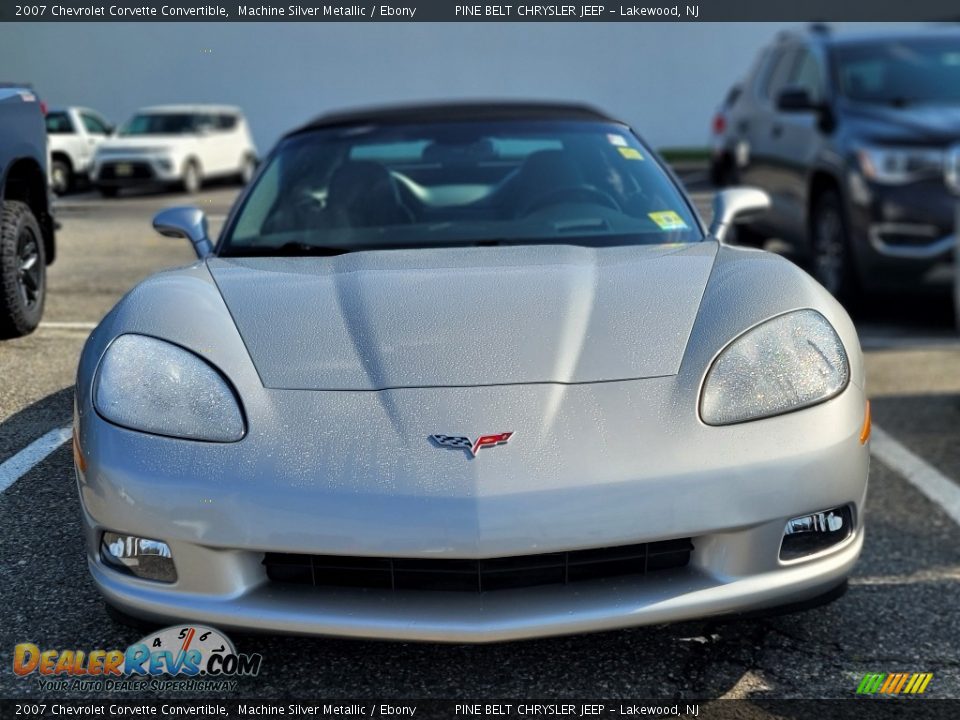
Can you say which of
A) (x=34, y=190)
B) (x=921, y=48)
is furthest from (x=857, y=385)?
(x=921, y=48)

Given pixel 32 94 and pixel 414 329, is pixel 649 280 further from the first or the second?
pixel 32 94

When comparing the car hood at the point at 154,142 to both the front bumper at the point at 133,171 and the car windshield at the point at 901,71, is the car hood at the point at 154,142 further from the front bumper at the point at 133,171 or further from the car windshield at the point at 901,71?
the car windshield at the point at 901,71

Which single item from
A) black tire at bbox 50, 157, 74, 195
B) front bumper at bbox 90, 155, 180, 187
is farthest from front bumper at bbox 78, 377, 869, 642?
front bumper at bbox 90, 155, 180, 187

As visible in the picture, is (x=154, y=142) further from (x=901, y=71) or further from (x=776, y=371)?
(x=776, y=371)

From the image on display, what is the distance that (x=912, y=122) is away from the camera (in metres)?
6.44

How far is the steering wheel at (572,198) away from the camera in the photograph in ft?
12.4

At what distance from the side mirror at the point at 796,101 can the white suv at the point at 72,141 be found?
14.1ft

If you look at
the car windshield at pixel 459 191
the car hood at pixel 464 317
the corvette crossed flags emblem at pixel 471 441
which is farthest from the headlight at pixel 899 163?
Answer: the corvette crossed flags emblem at pixel 471 441

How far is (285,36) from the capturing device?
1972cm

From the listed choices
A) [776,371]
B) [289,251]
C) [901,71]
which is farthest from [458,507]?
[901,71]

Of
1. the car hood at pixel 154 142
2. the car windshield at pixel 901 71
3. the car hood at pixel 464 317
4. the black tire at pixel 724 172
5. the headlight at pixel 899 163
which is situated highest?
the car hood at pixel 464 317

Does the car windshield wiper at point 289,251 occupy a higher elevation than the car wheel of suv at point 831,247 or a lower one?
higher

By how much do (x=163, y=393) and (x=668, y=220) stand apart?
1.82 metres

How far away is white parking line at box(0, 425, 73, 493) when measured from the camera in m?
3.29
